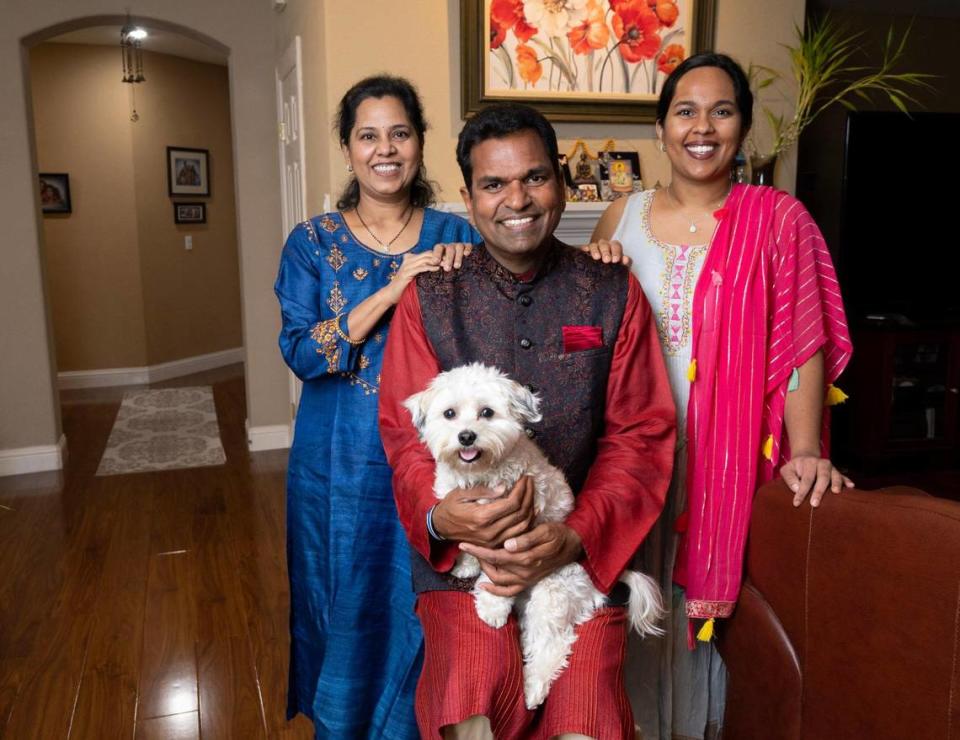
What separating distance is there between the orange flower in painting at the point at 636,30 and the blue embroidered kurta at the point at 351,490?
74.9 inches

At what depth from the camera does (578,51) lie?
137 inches

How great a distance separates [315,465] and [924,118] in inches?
163

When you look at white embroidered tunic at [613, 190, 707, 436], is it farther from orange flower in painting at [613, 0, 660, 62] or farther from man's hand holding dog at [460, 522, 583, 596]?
orange flower in painting at [613, 0, 660, 62]

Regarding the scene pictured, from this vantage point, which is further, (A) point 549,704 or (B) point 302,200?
(B) point 302,200

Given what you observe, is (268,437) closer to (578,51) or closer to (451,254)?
(578,51)

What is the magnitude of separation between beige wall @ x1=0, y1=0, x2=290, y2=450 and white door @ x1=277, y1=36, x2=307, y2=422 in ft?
0.83

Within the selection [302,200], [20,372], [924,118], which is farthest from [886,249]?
[20,372]

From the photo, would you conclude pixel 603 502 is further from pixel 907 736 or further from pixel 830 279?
pixel 830 279

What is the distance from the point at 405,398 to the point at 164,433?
4.66 m

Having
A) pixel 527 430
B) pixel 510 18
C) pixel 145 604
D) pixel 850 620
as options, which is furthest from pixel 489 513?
pixel 510 18

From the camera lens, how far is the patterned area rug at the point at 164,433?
5121 millimetres

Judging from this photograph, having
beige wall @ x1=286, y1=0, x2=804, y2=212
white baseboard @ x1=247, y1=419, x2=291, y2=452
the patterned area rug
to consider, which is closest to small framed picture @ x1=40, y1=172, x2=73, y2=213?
the patterned area rug

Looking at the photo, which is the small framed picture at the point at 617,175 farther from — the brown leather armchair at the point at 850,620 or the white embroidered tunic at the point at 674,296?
the brown leather armchair at the point at 850,620

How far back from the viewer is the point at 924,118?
4.61 metres
